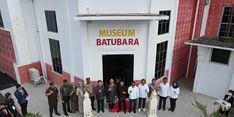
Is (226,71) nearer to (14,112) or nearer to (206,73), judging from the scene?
(206,73)

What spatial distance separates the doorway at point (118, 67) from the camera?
28.6ft

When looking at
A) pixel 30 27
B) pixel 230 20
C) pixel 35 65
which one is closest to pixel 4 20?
pixel 30 27

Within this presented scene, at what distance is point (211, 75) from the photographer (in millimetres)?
9570

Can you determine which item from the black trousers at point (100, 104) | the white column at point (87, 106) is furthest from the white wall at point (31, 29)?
the white column at point (87, 106)

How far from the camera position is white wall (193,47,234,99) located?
359 inches

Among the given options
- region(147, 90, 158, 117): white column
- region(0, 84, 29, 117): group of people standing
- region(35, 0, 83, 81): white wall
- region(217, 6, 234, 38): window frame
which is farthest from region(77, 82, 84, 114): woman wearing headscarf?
region(217, 6, 234, 38): window frame

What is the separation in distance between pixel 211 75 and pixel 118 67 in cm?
485

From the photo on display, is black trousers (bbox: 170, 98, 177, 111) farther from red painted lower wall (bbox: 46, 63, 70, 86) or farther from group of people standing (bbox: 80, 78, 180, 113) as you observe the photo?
red painted lower wall (bbox: 46, 63, 70, 86)

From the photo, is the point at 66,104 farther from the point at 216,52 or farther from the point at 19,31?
the point at 216,52

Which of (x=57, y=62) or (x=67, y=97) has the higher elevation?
(x=57, y=62)

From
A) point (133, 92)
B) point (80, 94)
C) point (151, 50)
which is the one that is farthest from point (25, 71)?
point (151, 50)

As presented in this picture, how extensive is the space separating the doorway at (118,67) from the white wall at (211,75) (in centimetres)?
376

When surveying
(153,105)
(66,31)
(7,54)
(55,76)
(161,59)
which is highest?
(66,31)

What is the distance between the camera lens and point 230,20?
10703 mm
